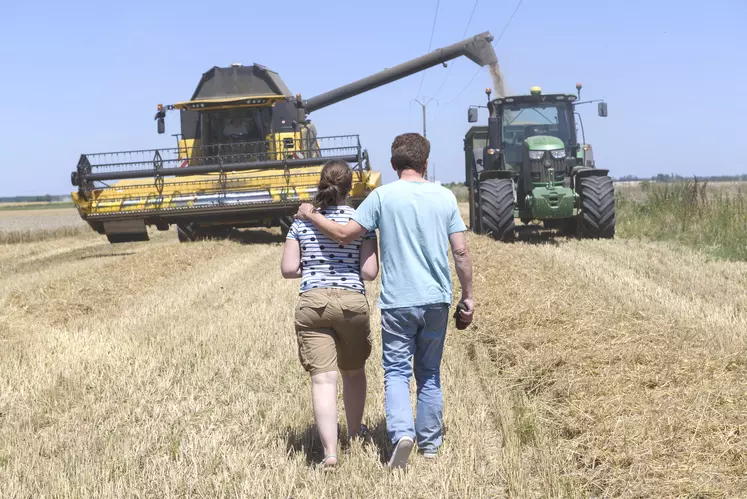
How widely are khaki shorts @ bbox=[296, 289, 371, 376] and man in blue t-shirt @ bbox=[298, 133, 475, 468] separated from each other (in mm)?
157

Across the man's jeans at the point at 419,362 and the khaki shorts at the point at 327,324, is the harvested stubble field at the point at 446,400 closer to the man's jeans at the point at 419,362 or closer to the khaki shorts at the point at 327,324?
the man's jeans at the point at 419,362

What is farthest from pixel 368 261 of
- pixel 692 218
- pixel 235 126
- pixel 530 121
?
pixel 235 126

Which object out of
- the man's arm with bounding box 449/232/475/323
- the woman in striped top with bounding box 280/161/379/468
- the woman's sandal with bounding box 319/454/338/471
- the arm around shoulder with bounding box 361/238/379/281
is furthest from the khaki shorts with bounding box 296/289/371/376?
the man's arm with bounding box 449/232/475/323

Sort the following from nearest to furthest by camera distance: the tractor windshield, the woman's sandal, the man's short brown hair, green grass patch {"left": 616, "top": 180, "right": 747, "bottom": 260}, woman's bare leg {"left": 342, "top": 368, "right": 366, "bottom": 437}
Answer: the woman's sandal, the man's short brown hair, woman's bare leg {"left": 342, "top": 368, "right": 366, "bottom": 437}, green grass patch {"left": 616, "top": 180, "right": 747, "bottom": 260}, the tractor windshield

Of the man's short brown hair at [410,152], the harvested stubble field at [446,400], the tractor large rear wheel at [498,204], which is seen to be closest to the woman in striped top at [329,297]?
the man's short brown hair at [410,152]

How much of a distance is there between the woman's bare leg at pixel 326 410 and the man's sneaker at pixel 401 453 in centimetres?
30

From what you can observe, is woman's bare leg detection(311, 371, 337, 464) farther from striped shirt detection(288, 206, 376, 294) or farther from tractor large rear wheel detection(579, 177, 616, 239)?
tractor large rear wheel detection(579, 177, 616, 239)

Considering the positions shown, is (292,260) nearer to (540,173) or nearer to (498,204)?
(498,204)

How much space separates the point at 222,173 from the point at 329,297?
37.5ft

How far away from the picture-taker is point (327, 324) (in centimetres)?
389

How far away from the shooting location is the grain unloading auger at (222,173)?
1425 cm

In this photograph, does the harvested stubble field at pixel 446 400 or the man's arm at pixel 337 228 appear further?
the man's arm at pixel 337 228

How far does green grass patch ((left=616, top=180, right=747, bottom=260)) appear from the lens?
41.1 ft

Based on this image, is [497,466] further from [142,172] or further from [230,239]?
[230,239]
